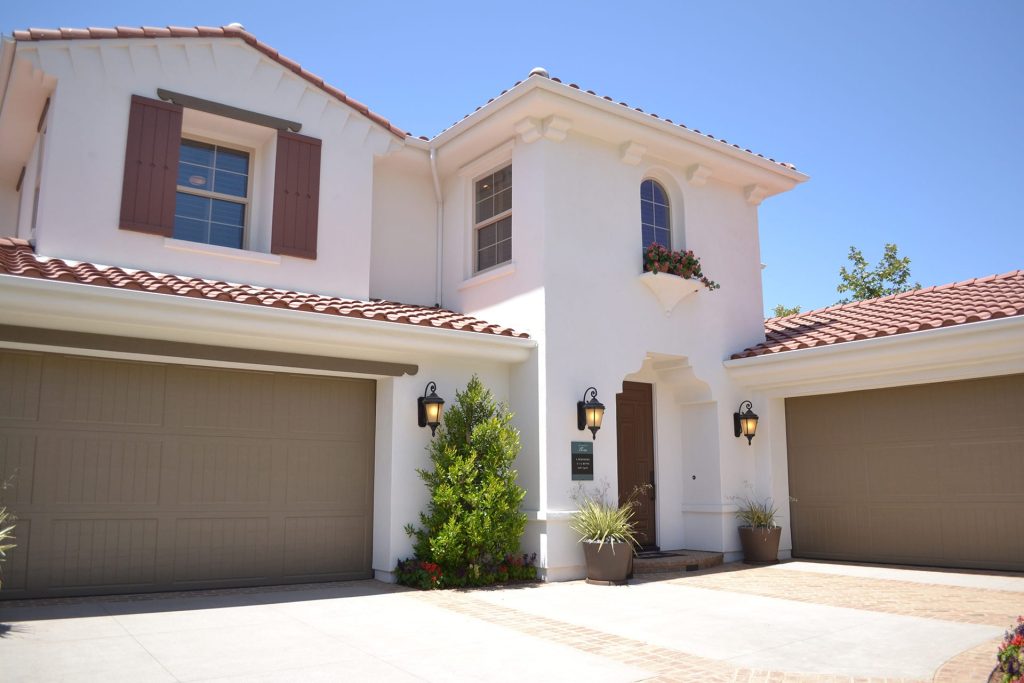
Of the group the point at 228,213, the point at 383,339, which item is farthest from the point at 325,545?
the point at 228,213

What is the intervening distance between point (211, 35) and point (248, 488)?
5.84 m

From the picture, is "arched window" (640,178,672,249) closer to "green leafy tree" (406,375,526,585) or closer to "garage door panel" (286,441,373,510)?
"green leafy tree" (406,375,526,585)

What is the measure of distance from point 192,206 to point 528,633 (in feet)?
22.8

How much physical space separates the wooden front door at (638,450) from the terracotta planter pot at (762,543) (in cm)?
139

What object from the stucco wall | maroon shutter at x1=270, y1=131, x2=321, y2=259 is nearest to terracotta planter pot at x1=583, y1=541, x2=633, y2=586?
the stucco wall

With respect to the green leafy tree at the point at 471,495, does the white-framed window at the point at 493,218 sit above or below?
above

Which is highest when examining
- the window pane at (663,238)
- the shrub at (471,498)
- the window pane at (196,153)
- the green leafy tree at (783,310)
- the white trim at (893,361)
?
the green leafy tree at (783,310)

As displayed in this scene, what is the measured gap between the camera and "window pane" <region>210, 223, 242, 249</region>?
10195 mm

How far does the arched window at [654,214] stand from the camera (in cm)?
1178

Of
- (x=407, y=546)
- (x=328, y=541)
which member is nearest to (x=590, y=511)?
(x=407, y=546)

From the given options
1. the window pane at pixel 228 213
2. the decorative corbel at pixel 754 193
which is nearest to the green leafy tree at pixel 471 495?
the window pane at pixel 228 213

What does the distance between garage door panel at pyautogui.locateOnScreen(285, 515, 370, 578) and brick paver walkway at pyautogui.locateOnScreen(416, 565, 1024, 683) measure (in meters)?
1.35

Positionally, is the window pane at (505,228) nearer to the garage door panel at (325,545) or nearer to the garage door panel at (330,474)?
the garage door panel at (330,474)

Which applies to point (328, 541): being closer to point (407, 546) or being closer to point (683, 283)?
point (407, 546)
